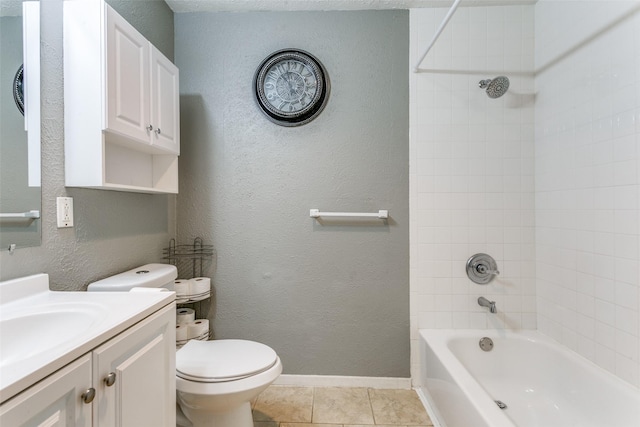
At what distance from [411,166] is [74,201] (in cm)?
174

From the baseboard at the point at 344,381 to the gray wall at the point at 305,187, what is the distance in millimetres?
47

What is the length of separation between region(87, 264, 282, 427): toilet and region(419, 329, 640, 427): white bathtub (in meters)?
0.82

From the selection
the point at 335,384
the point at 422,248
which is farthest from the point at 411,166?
the point at 335,384

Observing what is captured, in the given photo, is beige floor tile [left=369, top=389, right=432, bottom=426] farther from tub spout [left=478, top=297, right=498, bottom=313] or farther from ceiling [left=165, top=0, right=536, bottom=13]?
ceiling [left=165, top=0, right=536, bottom=13]

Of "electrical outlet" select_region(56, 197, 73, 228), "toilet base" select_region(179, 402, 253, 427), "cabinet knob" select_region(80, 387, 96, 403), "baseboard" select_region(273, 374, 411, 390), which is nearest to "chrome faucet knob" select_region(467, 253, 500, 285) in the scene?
"baseboard" select_region(273, 374, 411, 390)

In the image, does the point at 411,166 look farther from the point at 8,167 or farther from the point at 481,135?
the point at 8,167

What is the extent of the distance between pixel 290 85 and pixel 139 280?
4.55 ft

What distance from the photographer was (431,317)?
69.3 inches

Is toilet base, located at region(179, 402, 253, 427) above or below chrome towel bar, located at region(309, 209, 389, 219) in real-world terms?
below

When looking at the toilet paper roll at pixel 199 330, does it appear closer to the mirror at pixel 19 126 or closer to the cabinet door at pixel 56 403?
the mirror at pixel 19 126

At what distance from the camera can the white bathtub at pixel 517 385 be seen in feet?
3.77

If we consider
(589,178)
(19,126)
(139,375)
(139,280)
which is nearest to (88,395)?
(139,375)

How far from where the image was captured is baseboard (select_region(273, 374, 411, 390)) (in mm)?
1762

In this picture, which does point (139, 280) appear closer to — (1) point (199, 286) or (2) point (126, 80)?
(1) point (199, 286)
